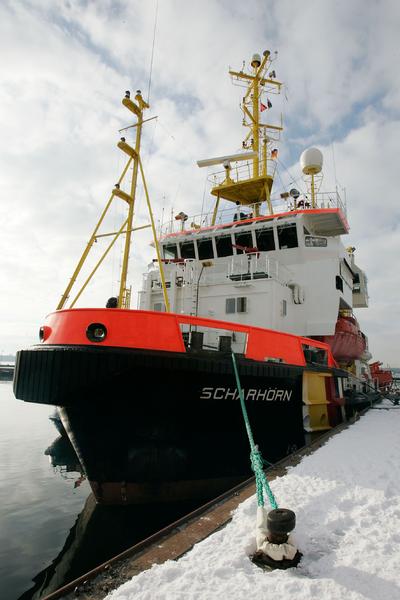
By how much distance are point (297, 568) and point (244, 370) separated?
3.76 m

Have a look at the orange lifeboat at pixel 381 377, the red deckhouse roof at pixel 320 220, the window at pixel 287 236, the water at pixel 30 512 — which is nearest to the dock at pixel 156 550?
the water at pixel 30 512

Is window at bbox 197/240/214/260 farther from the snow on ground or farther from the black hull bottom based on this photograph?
the snow on ground

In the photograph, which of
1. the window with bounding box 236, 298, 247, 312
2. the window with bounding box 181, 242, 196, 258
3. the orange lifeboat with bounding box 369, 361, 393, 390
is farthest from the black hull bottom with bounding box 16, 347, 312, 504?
the orange lifeboat with bounding box 369, 361, 393, 390

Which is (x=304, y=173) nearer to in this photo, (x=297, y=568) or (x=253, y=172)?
(x=253, y=172)

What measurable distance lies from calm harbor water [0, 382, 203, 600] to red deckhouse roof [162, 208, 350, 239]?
8744 mm

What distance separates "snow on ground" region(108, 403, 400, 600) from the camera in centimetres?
229

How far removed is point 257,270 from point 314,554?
25.3 feet

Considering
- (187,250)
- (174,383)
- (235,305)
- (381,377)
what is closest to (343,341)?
(235,305)

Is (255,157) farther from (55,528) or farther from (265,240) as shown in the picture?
(55,528)

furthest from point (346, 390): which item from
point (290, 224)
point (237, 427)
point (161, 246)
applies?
point (161, 246)

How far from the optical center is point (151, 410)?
560cm

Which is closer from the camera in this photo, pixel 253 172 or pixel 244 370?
pixel 244 370

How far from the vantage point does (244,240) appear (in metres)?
12.5

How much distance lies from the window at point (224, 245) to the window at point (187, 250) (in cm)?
107
